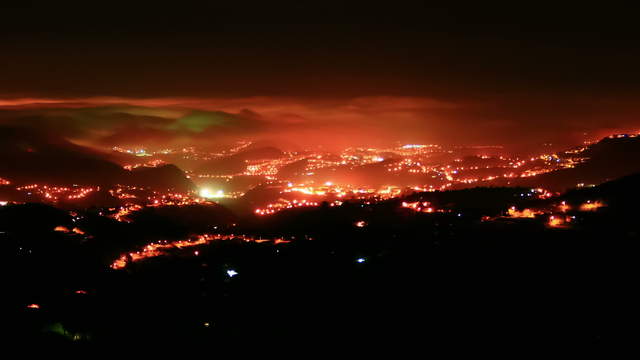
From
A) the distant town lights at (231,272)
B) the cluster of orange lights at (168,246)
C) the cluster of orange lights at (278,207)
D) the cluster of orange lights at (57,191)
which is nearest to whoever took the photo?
the distant town lights at (231,272)

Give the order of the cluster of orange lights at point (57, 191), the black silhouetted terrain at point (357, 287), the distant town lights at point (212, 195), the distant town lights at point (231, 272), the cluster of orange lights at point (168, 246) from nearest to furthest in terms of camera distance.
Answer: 1. the black silhouetted terrain at point (357, 287)
2. the distant town lights at point (231, 272)
3. the cluster of orange lights at point (168, 246)
4. the cluster of orange lights at point (57, 191)
5. the distant town lights at point (212, 195)

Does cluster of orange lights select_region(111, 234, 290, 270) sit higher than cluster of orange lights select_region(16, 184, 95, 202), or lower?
higher

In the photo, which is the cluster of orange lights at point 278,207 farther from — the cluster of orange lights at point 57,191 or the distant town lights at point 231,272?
the cluster of orange lights at point 57,191

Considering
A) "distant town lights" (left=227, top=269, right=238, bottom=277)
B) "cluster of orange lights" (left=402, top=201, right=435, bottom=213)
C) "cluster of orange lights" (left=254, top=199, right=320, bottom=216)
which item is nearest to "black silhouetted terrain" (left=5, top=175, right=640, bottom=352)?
"distant town lights" (left=227, top=269, right=238, bottom=277)

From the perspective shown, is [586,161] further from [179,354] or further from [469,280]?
[179,354]

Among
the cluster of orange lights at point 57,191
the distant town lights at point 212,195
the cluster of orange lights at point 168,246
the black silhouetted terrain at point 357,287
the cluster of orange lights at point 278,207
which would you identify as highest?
the black silhouetted terrain at point 357,287

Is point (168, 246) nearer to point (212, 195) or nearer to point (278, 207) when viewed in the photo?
point (278, 207)

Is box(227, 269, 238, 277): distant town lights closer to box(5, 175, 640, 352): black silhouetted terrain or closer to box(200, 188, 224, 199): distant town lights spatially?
box(5, 175, 640, 352): black silhouetted terrain

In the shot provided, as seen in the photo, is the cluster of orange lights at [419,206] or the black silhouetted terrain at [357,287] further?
the cluster of orange lights at [419,206]

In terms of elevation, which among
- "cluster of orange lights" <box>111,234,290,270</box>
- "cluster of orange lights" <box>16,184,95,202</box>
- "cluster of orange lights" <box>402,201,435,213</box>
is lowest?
"cluster of orange lights" <box>16,184,95,202</box>

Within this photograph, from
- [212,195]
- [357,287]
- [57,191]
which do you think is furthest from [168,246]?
[212,195]

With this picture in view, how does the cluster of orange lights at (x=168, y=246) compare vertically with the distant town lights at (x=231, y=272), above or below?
below

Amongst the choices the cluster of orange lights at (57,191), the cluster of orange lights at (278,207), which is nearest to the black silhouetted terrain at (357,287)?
the cluster of orange lights at (278,207)
